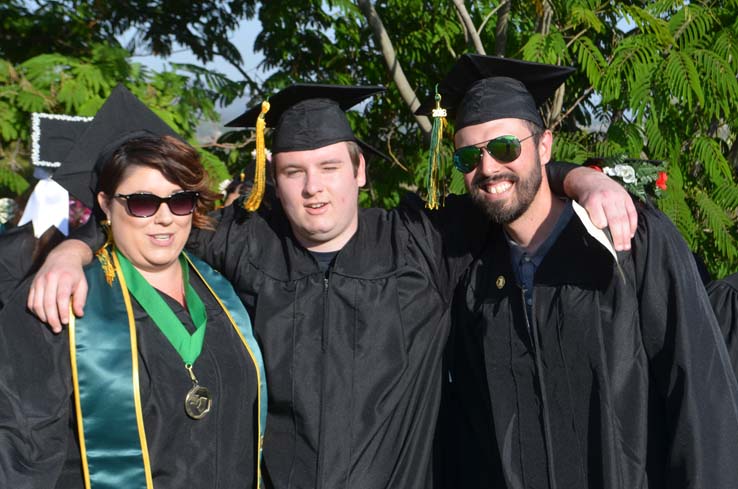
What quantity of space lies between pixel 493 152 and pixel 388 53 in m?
2.10

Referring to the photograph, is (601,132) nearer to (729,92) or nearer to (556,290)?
(729,92)

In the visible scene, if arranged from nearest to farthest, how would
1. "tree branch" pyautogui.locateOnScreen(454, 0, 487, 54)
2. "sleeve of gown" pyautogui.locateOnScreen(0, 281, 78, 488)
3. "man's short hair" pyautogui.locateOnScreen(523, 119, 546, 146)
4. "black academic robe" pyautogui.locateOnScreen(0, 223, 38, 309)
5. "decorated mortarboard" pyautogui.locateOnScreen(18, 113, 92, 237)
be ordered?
"sleeve of gown" pyautogui.locateOnScreen(0, 281, 78, 488) → "man's short hair" pyautogui.locateOnScreen(523, 119, 546, 146) → "black academic robe" pyautogui.locateOnScreen(0, 223, 38, 309) → "decorated mortarboard" pyautogui.locateOnScreen(18, 113, 92, 237) → "tree branch" pyautogui.locateOnScreen(454, 0, 487, 54)

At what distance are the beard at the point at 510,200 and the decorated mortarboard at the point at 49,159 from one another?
2098 mm

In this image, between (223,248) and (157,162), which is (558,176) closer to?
Result: (223,248)

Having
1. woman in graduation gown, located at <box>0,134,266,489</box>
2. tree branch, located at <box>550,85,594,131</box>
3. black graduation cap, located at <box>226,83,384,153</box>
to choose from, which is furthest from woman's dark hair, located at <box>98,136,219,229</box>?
tree branch, located at <box>550,85,594,131</box>

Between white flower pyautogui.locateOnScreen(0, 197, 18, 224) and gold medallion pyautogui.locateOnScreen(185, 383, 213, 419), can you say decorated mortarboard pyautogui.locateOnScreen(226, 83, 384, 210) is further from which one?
white flower pyautogui.locateOnScreen(0, 197, 18, 224)

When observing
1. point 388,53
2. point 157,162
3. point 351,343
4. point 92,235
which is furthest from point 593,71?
point 92,235

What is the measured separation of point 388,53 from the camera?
511cm

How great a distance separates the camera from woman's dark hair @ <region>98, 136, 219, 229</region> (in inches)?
117

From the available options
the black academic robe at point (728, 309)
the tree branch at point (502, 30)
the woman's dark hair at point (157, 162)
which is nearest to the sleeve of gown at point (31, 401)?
the woman's dark hair at point (157, 162)

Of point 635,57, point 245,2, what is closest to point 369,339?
point 635,57

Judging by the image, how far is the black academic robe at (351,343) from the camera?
3.16m

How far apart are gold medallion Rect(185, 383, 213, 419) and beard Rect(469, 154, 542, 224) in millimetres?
1237

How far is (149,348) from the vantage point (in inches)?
112
